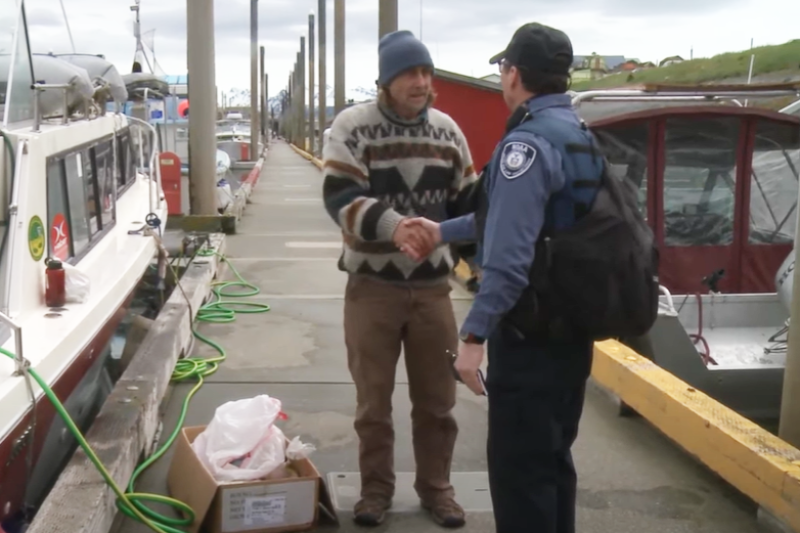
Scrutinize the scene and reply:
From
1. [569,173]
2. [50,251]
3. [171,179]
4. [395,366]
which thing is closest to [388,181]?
[395,366]

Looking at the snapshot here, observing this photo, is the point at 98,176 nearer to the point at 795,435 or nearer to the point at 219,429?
the point at 219,429

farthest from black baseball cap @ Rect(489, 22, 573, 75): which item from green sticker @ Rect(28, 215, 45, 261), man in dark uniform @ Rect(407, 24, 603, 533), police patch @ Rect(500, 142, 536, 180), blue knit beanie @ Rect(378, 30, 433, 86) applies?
green sticker @ Rect(28, 215, 45, 261)

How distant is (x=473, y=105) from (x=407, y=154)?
7794 millimetres

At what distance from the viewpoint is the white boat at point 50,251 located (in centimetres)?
372

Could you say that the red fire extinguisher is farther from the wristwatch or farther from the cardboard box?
the wristwatch

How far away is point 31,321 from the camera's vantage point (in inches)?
175

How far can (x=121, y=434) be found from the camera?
173 inches

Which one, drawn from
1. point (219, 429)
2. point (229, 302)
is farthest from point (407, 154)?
point (229, 302)

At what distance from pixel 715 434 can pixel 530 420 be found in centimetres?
172

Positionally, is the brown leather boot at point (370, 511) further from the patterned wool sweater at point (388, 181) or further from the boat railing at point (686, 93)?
the boat railing at point (686, 93)

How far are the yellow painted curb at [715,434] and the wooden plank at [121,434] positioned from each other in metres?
2.58

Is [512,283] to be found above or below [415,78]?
below

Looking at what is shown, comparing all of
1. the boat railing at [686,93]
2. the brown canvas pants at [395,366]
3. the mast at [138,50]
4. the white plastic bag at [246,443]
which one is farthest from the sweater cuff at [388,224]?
the mast at [138,50]

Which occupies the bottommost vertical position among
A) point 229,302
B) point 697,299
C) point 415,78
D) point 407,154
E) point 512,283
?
point 229,302
